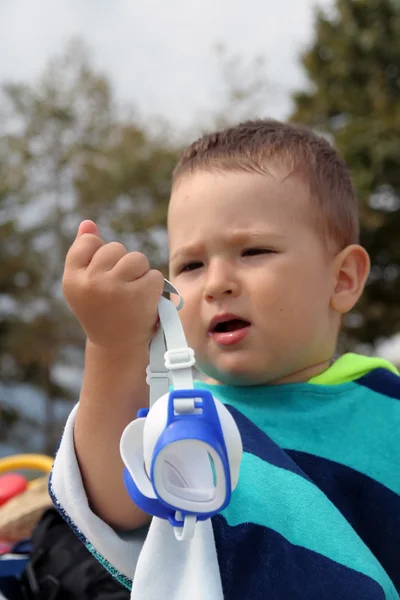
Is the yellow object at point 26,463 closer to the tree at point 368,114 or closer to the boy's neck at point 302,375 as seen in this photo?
the boy's neck at point 302,375

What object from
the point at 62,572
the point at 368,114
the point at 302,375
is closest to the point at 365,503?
the point at 302,375

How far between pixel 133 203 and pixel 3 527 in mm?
10761

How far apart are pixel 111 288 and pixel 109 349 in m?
0.12

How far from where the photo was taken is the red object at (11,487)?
88.0 inches

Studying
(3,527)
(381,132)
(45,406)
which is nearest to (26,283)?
(45,406)

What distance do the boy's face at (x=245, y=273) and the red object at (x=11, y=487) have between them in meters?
1.34

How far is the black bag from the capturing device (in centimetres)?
138

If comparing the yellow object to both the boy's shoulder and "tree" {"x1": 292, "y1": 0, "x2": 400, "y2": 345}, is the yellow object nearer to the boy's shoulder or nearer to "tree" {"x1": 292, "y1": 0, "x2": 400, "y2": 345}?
the boy's shoulder

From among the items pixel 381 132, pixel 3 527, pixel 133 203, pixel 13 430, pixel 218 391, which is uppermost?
pixel 381 132

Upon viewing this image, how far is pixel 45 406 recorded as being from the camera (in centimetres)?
1336

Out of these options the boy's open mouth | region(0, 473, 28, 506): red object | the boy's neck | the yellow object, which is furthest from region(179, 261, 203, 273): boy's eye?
the yellow object

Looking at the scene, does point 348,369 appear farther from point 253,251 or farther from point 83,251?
point 83,251

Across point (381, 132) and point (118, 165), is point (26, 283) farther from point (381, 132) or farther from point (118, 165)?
point (381, 132)

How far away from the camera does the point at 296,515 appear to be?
A: 36.5 inches
